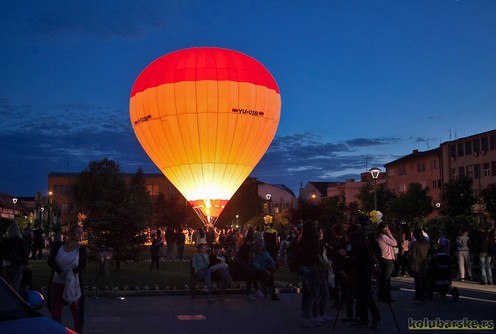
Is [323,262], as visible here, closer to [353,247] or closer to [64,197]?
[353,247]

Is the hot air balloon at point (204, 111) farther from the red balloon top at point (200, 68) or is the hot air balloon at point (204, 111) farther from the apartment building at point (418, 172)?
the apartment building at point (418, 172)

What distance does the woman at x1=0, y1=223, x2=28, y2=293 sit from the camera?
11.5 meters

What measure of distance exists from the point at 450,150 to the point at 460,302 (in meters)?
64.6

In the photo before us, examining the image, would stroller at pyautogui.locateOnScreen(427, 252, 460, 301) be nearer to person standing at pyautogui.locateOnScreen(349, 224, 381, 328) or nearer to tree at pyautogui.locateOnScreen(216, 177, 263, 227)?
person standing at pyautogui.locateOnScreen(349, 224, 381, 328)

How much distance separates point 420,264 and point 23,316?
1114 cm

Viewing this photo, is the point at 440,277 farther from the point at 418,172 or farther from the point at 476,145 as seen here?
the point at 418,172

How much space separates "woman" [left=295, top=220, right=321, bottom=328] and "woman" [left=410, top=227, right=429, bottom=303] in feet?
12.6

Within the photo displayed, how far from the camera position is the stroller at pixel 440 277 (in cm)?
1503

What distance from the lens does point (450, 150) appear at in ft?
251

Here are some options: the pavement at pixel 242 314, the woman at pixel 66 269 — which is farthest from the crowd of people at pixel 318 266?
the pavement at pixel 242 314

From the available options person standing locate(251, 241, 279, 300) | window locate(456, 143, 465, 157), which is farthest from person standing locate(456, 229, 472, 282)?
window locate(456, 143, 465, 157)

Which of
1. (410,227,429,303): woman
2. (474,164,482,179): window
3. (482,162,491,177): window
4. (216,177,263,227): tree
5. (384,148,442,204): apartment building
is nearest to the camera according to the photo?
(410,227,429,303): woman

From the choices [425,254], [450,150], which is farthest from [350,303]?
[450,150]

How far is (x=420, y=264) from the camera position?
1448 cm
